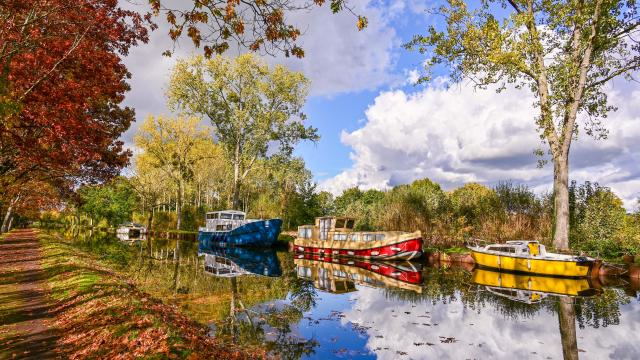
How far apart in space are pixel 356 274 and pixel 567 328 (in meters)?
12.6

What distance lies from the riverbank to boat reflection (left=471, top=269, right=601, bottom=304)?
12106mm

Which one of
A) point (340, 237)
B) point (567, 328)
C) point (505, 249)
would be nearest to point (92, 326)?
point (567, 328)

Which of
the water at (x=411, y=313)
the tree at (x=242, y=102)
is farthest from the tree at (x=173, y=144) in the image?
the water at (x=411, y=313)

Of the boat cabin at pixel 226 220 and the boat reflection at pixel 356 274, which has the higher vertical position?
the boat cabin at pixel 226 220

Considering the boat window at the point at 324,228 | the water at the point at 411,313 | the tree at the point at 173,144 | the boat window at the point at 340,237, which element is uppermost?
the tree at the point at 173,144

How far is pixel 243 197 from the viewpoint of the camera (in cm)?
6550

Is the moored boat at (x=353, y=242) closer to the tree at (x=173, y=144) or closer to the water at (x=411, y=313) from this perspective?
the water at (x=411, y=313)

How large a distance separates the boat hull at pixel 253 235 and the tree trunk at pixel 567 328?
27.5 metres

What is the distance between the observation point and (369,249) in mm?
29172

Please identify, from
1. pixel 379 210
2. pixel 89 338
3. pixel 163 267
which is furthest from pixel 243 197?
pixel 89 338

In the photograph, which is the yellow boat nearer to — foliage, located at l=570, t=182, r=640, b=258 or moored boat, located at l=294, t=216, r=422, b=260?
foliage, located at l=570, t=182, r=640, b=258

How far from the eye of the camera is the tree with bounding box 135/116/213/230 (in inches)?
1961

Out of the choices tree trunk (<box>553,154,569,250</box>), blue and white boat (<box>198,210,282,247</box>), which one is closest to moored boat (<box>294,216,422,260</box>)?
blue and white boat (<box>198,210,282,247</box>)

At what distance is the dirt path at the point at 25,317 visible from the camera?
7.89 meters
